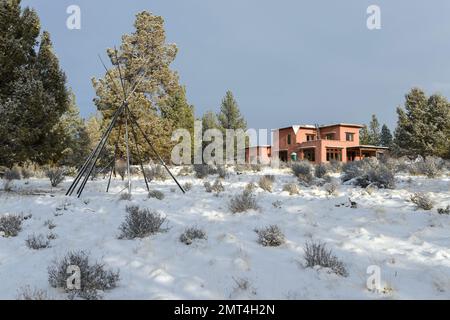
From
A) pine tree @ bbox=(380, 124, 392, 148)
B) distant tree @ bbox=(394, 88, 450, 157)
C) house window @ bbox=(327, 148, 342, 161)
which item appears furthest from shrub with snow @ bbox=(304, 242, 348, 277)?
pine tree @ bbox=(380, 124, 392, 148)

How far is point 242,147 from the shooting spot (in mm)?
50375

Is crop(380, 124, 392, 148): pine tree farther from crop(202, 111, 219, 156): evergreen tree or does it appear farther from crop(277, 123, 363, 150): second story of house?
crop(202, 111, 219, 156): evergreen tree

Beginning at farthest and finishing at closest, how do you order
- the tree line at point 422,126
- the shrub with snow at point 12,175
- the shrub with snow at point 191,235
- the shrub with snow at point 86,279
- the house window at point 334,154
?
the house window at point 334,154 → the tree line at point 422,126 → the shrub with snow at point 12,175 → the shrub with snow at point 191,235 → the shrub with snow at point 86,279

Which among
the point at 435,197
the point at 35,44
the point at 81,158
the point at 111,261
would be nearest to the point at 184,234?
the point at 111,261

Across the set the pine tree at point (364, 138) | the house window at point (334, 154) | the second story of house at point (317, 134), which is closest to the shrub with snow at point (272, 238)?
the house window at point (334, 154)

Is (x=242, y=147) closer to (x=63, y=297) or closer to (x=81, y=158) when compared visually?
(x=81, y=158)

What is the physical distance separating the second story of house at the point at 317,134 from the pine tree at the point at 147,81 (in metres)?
24.4

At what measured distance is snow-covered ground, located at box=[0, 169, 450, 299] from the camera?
Answer: 456 cm

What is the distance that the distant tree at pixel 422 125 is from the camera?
36.5m

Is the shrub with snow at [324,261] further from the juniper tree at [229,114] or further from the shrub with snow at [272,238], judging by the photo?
the juniper tree at [229,114]

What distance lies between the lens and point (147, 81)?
2583 centimetres

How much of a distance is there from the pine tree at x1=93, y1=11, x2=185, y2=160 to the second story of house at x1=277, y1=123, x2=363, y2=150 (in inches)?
959

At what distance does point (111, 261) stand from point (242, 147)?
1775 inches
